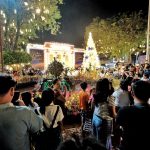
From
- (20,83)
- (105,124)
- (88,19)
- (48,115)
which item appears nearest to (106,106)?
(105,124)

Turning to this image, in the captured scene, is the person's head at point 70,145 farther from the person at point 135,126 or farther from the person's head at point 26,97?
the person's head at point 26,97

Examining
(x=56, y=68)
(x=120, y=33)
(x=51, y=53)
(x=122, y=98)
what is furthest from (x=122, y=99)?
(x=120, y=33)

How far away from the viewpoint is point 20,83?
1936cm

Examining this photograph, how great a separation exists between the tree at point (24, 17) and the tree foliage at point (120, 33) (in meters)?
13.0

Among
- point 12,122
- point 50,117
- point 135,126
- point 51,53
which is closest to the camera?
point 12,122

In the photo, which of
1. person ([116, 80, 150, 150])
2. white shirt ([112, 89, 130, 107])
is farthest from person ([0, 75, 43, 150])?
white shirt ([112, 89, 130, 107])

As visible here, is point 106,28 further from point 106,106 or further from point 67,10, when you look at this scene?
point 106,106

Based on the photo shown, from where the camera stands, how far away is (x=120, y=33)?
38094 millimetres

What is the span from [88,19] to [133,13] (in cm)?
901

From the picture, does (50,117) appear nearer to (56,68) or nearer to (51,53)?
(56,68)

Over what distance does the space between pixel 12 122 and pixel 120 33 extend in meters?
35.6

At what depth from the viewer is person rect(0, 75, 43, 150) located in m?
3.44

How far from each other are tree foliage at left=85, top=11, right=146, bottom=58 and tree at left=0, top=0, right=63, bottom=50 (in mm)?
13046

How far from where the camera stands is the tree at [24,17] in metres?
24.1
